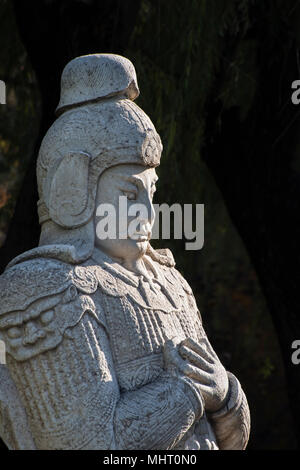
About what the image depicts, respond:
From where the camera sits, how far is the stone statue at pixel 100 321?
347cm

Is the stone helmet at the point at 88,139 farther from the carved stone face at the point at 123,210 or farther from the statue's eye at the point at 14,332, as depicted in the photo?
the statue's eye at the point at 14,332

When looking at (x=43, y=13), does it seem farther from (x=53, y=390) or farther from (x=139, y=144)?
(x=53, y=390)

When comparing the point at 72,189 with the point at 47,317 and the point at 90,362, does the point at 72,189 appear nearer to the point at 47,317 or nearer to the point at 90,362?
the point at 47,317

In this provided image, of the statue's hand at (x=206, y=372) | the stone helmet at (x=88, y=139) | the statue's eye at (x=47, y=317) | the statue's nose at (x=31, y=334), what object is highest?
the stone helmet at (x=88, y=139)

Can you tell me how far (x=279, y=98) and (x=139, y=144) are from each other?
9.17 ft

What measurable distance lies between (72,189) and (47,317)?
50 cm

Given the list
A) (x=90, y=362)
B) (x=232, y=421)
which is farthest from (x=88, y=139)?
(x=232, y=421)

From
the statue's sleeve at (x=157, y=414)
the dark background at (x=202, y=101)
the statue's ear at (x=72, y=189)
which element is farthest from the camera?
the dark background at (x=202, y=101)

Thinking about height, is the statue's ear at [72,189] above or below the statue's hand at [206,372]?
above

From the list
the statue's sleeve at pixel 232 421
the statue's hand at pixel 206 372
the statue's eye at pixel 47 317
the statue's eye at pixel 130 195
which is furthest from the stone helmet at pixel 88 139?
the statue's sleeve at pixel 232 421

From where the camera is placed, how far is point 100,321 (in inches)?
140

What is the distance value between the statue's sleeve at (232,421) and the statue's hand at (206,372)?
0.12 feet

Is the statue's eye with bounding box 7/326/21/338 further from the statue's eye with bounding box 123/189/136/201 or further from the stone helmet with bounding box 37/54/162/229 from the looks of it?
the statue's eye with bounding box 123/189/136/201

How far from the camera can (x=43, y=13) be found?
5.51m
